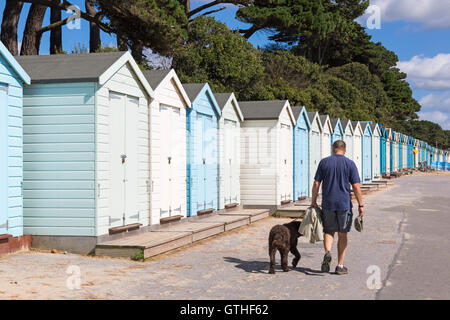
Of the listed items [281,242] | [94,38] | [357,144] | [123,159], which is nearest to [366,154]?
[357,144]

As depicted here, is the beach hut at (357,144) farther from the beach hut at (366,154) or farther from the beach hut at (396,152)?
the beach hut at (396,152)

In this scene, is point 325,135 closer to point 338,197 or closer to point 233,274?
point 338,197

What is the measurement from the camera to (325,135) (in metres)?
25.1

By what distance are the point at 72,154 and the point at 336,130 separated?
1864cm

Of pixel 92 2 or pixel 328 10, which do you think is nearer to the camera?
pixel 92 2

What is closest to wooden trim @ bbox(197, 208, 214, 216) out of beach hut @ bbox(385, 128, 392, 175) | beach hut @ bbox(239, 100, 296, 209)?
beach hut @ bbox(239, 100, 296, 209)

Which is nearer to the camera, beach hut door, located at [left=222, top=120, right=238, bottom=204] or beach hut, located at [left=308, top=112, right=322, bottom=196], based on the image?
beach hut door, located at [left=222, top=120, right=238, bottom=204]

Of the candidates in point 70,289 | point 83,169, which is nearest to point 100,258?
point 83,169

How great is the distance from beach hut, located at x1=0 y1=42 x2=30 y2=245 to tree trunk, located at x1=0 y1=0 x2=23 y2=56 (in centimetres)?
Answer: 1655

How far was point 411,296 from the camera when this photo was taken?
6.74 metres

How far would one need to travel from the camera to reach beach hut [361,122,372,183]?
111 feet

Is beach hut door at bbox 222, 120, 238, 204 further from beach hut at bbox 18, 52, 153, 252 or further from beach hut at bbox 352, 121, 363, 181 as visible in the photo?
beach hut at bbox 352, 121, 363, 181

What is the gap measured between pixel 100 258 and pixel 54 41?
22.4m

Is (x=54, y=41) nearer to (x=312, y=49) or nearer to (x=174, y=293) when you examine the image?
(x=174, y=293)
